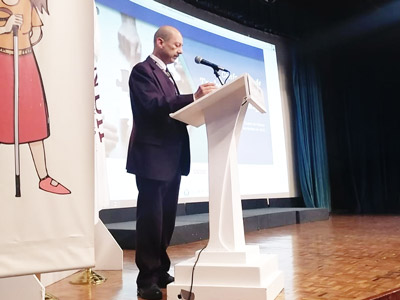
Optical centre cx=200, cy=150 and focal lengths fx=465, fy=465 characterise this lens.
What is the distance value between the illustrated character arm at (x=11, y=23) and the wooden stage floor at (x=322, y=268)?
127 cm

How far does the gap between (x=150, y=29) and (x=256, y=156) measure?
197 centimetres

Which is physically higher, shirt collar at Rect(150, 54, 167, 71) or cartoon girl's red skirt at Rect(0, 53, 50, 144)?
shirt collar at Rect(150, 54, 167, 71)

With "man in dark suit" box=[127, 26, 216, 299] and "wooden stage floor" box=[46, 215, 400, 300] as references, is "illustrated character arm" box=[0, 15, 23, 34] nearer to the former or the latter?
"man in dark suit" box=[127, 26, 216, 299]

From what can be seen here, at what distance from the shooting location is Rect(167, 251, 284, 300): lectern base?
1615 mm

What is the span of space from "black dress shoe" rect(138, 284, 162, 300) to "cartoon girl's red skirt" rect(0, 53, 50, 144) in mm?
A: 944

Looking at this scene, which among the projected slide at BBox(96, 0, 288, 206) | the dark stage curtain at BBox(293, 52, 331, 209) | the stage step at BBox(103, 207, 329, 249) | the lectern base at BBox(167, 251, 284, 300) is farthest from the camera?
the dark stage curtain at BBox(293, 52, 331, 209)

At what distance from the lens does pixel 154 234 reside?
1763mm

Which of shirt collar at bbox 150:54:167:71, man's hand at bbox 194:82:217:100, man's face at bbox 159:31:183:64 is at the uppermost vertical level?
man's face at bbox 159:31:183:64

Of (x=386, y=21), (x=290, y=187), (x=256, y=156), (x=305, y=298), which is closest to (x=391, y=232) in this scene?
(x=256, y=156)

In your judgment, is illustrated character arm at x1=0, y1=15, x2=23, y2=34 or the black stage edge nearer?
illustrated character arm at x1=0, y1=15, x2=23, y2=34

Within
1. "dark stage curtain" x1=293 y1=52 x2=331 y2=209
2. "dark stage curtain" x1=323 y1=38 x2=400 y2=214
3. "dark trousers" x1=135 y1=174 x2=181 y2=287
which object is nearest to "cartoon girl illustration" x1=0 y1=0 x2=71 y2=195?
"dark trousers" x1=135 y1=174 x2=181 y2=287

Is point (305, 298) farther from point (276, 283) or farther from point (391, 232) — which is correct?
point (391, 232)

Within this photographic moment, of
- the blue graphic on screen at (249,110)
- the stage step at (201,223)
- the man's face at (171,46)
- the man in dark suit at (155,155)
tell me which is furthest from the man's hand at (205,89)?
the blue graphic on screen at (249,110)

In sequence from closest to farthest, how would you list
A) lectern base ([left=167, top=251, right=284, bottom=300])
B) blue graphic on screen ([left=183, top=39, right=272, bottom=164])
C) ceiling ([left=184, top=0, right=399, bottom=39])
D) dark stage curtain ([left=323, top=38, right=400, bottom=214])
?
lectern base ([left=167, top=251, right=284, bottom=300]) < blue graphic on screen ([left=183, top=39, right=272, bottom=164]) < ceiling ([left=184, top=0, right=399, bottom=39]) < dark stage curtain ([left=323, top=38, right=400, bottom=214])
